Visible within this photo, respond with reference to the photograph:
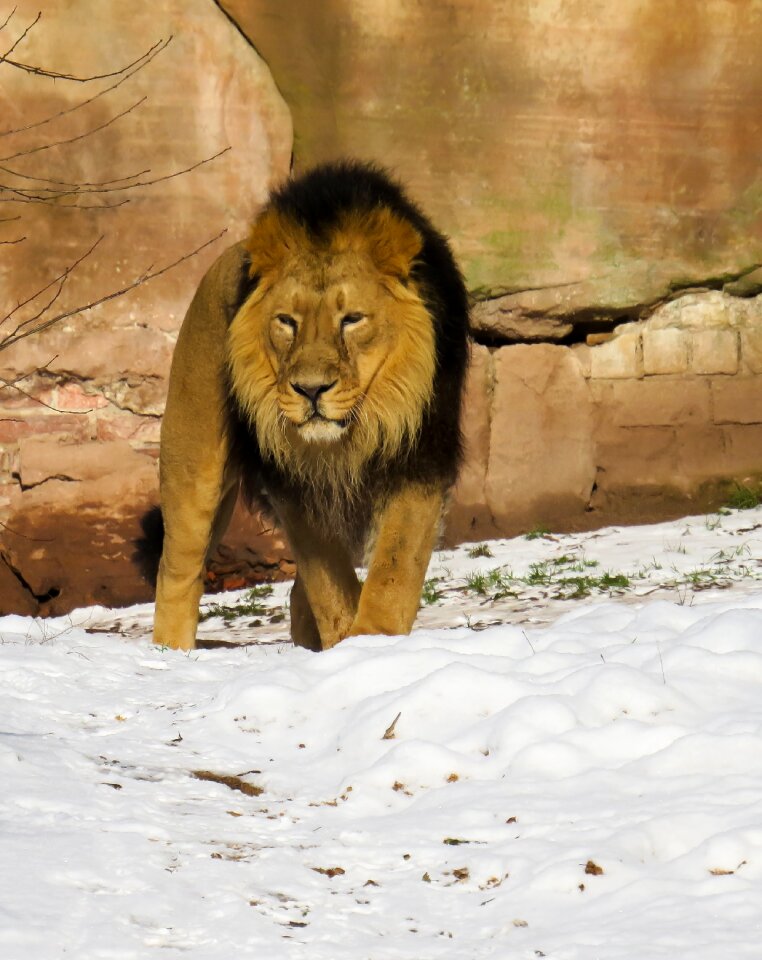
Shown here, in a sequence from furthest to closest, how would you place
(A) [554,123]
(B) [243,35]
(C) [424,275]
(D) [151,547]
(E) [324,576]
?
(A) [554,123] → (B) [243,35] → (D) [151,547] → (E) [324,576] → (C) [424,275]

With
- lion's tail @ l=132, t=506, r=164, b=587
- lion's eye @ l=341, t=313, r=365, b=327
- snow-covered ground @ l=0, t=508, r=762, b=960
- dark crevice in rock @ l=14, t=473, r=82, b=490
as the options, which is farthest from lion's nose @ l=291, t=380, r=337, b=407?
dark crevice in rock @ l=14, t=473, r=82, b=490

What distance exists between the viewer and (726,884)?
2729mm

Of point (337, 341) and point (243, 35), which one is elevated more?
point (243, 35)

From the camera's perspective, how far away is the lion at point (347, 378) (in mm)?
4961

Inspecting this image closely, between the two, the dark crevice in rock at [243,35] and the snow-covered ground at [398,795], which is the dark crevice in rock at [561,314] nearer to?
the dark crevice in rock at [243,35]

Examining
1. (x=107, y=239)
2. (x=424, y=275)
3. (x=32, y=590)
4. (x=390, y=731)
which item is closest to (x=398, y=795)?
(x=390, y=731)

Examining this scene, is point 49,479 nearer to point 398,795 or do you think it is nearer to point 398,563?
point 398,563

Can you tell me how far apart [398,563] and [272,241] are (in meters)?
1.14

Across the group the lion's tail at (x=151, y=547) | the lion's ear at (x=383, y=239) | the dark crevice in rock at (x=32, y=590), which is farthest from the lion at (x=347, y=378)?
the dark crevice in rock at (x=32, y=590)

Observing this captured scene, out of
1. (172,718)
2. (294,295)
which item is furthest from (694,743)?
(294,295)

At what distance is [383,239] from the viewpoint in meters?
5.02

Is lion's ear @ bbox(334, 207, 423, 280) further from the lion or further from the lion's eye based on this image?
the lion's eye

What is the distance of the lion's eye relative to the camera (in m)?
4.96

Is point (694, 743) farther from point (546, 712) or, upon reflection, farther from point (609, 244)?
point (609, 244)
